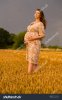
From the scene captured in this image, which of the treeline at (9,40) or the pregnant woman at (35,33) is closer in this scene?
the pregnant woman at (35,33)

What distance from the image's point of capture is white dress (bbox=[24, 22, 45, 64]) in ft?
22.3

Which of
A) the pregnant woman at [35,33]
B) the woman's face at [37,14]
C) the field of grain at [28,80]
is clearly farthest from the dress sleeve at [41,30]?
the field of grain at [28,80]

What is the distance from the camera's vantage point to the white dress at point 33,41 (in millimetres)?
6793

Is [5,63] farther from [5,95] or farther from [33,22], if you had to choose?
[5,95]

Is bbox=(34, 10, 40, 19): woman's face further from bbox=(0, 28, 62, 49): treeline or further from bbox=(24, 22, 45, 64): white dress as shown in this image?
bbox=(0, 28, 62, 49): treeline

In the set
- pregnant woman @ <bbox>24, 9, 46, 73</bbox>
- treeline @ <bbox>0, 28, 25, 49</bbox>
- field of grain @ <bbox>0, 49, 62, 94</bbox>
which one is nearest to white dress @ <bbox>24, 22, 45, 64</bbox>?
Result: pregnant woman @ <bbox>24, 9, 46, 73</bbox>

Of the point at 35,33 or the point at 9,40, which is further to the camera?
the point at 9,40

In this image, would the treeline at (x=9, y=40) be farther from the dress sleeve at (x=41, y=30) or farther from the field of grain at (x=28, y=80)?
the dress sleeve at (x=41, y=30)

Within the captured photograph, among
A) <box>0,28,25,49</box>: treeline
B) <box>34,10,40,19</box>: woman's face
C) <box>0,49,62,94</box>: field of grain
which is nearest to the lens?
<box>0,49,62,94</box>: field of grain

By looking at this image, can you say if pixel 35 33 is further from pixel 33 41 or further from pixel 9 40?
pixel 9 40

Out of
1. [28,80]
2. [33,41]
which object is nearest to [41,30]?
[33,41]

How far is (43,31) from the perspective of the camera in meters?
6.83

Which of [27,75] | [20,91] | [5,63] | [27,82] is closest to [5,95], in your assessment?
[20,91]

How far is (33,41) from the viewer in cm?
690
